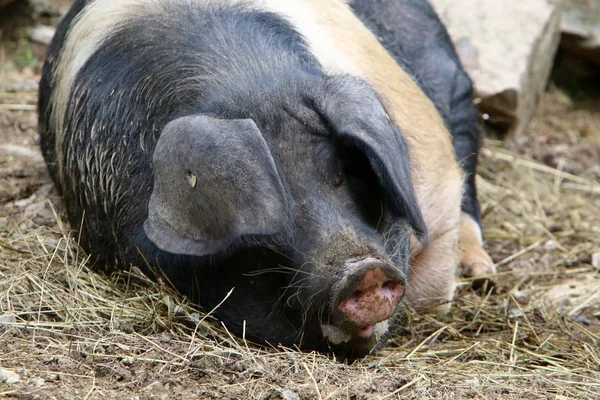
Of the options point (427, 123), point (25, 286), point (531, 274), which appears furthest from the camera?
point (531, 274)

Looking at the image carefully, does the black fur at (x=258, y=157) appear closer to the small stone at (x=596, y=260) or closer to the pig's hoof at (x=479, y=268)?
the pig's hoof at (x=479, y=268)

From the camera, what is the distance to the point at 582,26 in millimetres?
8117

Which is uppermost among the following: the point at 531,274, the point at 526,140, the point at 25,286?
the point at 25,286

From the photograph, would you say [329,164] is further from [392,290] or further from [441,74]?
[441,74]

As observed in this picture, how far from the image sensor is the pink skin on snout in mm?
3110

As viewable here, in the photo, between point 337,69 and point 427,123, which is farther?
point 427,123

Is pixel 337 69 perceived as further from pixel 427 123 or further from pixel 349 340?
pixel 349 340

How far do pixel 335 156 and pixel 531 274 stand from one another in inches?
79.8

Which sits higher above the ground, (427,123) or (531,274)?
(427,123)

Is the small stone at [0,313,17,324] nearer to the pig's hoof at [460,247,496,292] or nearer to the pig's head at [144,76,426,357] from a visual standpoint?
the pig's head at [144,76,426,357]

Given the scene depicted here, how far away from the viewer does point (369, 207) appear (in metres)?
3.49

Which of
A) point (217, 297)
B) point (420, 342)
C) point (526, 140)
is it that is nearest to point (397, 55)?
point (420, 342)

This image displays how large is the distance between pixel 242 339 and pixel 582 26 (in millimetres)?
5661

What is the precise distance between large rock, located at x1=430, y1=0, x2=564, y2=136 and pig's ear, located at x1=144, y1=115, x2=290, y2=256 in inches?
159
